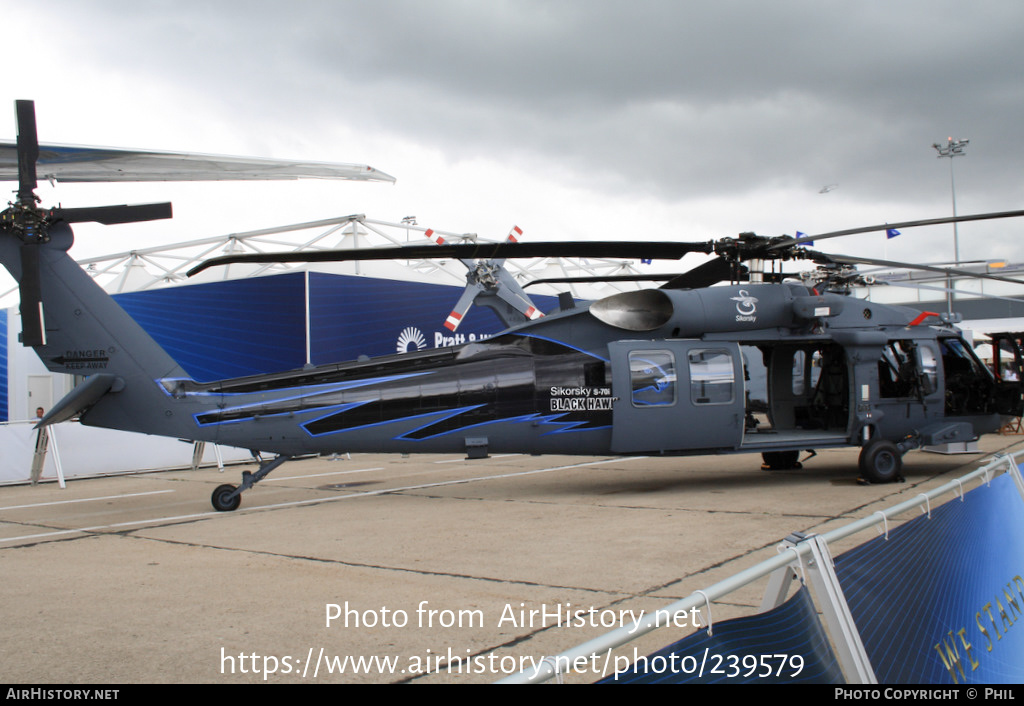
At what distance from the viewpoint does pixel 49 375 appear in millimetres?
24812

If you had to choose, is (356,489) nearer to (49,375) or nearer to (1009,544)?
(1009,544)

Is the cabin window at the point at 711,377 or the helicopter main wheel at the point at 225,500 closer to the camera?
the helicopter main wheel at the point at 225,500

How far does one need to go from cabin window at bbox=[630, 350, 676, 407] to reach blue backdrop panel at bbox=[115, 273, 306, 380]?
Result: 10.5m

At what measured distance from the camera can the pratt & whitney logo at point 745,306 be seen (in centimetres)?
1142

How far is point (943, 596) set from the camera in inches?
134

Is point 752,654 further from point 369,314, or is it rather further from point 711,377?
point 369,314

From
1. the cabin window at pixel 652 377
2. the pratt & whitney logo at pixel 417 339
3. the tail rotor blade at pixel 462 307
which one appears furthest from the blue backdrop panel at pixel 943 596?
the pratt & whitney logo at pixel 417 339

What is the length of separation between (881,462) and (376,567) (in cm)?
831

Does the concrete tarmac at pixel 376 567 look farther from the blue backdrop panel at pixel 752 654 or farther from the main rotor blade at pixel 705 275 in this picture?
the main rotor blade at pixel 705 275

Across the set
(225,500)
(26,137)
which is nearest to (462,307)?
(225,500)

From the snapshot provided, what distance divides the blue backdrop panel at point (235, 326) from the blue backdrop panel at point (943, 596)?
16.6m

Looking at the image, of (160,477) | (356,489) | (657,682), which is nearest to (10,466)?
(160,477)

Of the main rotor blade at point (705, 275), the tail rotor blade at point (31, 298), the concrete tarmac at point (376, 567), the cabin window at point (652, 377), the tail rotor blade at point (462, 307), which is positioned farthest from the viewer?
the tail rotor blade at point (462, 307)

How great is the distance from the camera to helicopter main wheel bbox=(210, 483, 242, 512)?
10.4 meters
